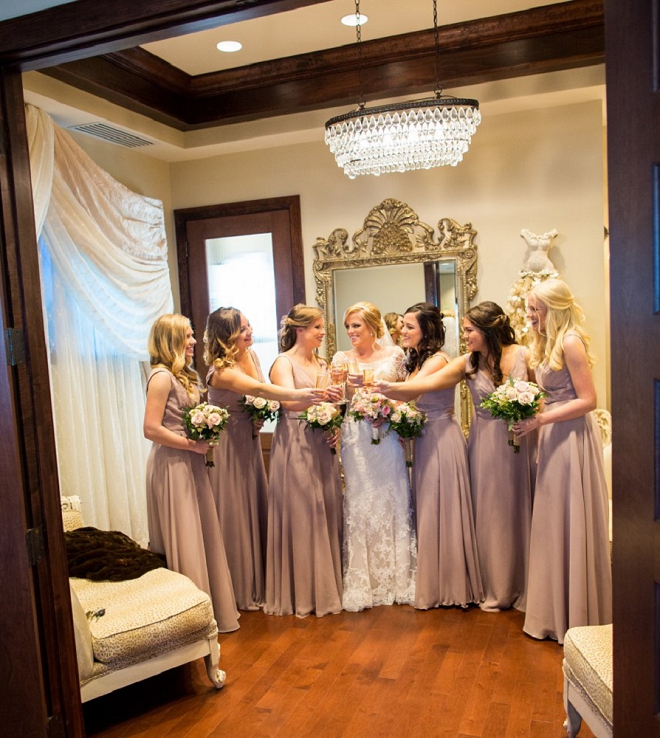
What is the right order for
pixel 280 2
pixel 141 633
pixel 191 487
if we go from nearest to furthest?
pixel 280 2
pixel 141 633
pixel 191 487

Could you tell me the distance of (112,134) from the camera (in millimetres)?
4867

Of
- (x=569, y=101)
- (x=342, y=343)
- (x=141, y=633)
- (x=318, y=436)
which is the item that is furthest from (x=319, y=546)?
(x=569, y=101)

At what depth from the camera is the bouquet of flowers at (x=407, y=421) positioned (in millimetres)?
3971

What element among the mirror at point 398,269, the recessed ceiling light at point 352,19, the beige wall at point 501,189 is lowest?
the mirror at point 398,269

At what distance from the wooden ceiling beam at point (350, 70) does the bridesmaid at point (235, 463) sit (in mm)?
1669

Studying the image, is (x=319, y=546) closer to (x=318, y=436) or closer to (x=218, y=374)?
(x=318, y=436)

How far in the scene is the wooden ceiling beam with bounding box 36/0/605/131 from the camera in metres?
4.13

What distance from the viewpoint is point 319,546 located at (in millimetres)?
4035

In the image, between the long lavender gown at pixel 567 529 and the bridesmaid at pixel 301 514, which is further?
the bridesmaid at pixel 301 514

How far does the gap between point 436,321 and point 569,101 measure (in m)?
1.82

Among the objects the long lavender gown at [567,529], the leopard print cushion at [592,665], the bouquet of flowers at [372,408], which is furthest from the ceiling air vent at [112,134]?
the leopard print cushion at [592,665]

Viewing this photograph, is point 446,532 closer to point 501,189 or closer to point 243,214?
point 501,189

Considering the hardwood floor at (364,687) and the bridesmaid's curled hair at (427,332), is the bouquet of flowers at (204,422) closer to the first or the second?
the hardwood floor at (364,687)

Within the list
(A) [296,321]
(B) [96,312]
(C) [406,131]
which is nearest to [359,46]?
(C) [406,131]
